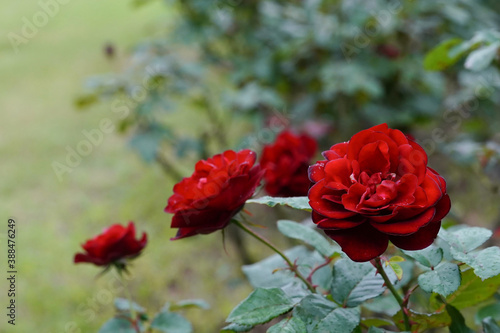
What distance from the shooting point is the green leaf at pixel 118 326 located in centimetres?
69

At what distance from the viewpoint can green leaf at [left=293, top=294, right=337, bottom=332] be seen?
487mm

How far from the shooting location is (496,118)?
1.90m

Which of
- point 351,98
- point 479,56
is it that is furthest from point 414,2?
point 479,56

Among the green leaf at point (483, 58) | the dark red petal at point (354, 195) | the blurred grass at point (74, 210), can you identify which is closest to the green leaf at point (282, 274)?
the dark red petal at point (354, 195)

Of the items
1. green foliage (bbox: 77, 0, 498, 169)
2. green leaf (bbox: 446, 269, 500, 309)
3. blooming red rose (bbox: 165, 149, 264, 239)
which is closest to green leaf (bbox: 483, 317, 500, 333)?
green leaf (bbox: 446, 269, 500, 309)

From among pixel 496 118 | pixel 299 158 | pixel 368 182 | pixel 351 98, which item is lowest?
pixel 496 118

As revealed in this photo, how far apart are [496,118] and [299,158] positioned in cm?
131

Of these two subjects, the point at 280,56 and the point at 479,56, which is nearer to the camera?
the point at 479,56

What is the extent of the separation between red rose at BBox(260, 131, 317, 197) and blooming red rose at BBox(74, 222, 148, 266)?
233mm

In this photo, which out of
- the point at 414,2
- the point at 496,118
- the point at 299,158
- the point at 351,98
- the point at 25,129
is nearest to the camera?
the point at 299,158

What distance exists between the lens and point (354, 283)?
54 cm

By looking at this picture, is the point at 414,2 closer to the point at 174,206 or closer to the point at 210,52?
the point at 210,52

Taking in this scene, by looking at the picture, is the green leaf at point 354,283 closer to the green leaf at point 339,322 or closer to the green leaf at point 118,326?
the green leaf at point 339,322

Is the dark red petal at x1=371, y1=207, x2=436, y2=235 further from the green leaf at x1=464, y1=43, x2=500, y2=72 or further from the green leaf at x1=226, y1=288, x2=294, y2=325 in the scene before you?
the green leaf at x1=464, y1=43, x2=500, y2=72
